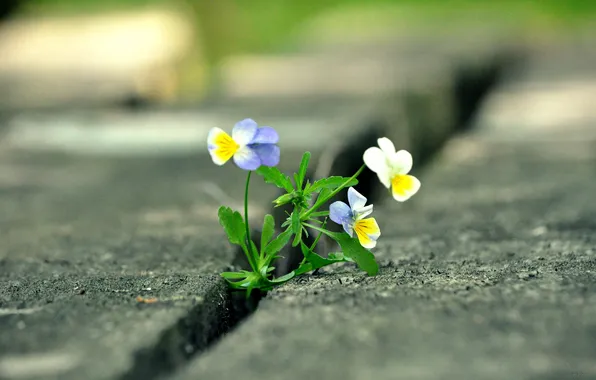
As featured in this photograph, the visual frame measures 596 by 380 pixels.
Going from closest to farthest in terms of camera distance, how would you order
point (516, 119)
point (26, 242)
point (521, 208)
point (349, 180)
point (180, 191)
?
1. point (349, 180)
2. point (26, 242)
3. point (521, 208)
4. point (180, 191)
5. point (516, 119)

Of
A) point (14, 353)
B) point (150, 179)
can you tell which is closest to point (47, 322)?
point (14, 353)

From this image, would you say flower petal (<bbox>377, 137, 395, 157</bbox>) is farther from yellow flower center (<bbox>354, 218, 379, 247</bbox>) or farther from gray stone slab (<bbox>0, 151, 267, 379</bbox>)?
gray stone slab (<bbox>0, 151, 267, 379</bbox>)

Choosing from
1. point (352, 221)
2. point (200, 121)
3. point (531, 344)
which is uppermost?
point (200, 121)

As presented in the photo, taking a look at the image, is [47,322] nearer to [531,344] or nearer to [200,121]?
[531,344]

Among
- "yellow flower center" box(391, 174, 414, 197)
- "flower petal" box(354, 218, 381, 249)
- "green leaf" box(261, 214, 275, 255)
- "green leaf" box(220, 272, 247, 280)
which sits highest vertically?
"yellow flower center" box(391, 174, 414, 197)

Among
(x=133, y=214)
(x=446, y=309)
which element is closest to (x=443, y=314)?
(x=446, y=309)

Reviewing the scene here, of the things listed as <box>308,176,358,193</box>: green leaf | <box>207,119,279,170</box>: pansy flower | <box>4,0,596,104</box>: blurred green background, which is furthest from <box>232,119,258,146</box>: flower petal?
<box>4,0,596,104</box>: blurred green background

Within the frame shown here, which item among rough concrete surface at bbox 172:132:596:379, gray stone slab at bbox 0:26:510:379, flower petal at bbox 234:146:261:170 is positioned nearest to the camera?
rough concrete surface at bbox 172:132:596:379

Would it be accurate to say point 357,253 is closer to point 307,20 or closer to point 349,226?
point 349,226
